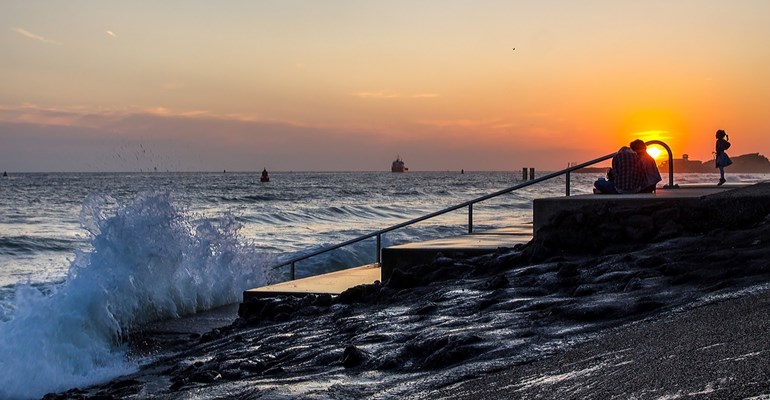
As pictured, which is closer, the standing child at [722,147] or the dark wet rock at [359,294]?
the dark wet rock at [359,294]

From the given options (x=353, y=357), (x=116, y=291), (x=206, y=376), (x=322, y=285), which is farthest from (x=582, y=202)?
(x=116, y=291)

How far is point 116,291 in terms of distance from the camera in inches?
446

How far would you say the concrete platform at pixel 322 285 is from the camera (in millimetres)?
8930

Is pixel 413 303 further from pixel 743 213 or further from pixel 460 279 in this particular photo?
pixel 743 213

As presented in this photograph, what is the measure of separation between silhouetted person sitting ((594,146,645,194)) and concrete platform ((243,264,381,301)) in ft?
11.4

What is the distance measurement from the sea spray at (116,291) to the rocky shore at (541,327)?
32.8 inches

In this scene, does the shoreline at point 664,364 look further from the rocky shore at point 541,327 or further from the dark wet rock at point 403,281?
the dark wet rock at point 403,281

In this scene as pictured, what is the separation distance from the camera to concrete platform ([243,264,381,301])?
29.3ft

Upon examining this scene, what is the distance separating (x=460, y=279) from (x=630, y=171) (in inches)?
203

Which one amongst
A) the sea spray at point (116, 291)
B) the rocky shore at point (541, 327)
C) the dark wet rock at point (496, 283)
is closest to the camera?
the rocky shore at point (541, 327)

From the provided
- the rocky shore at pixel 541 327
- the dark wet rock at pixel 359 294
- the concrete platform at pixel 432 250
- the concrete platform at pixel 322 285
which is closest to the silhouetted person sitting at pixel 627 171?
the concrete platform at pixel 432 250

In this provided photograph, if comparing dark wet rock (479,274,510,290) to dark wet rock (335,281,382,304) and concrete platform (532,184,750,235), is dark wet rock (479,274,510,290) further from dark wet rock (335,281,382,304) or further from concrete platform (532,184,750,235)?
concrete platform (532,184,750,235)

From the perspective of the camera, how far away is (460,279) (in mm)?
7246

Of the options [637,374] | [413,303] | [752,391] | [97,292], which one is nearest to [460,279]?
[413,303]
